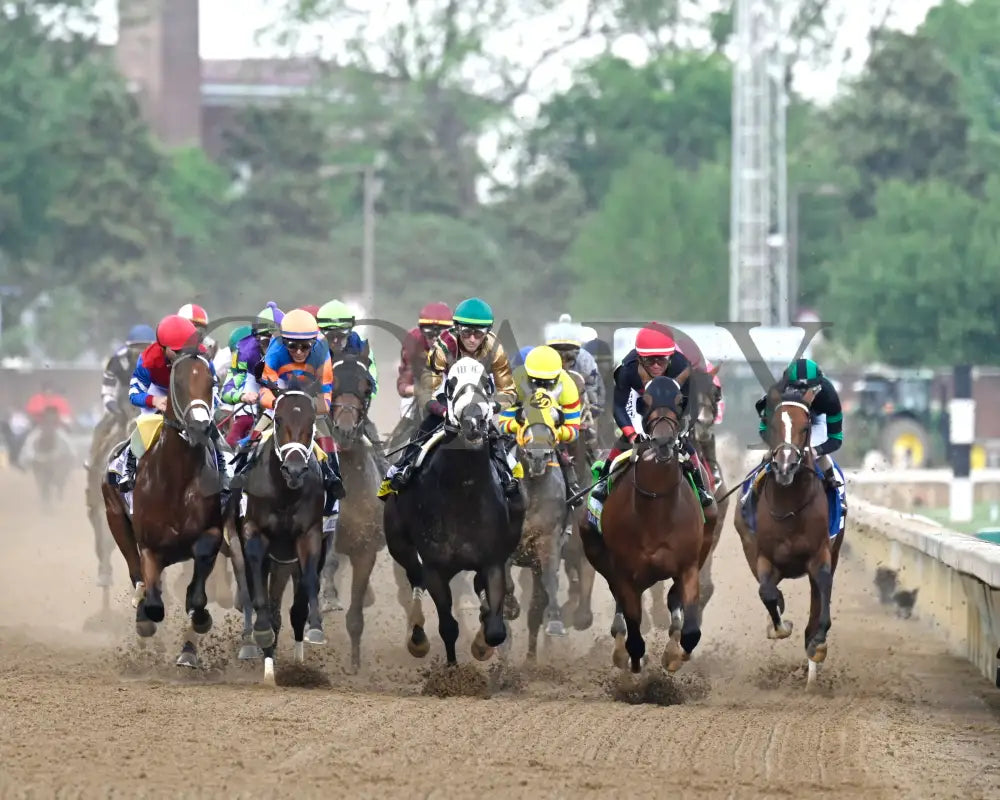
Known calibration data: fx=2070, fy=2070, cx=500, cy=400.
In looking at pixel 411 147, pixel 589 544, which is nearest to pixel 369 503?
pixel 589 544

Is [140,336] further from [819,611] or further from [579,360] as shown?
[819,611]

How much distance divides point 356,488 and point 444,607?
217cm

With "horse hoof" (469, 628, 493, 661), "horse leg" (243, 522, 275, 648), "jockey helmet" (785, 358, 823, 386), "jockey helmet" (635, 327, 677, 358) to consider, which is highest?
"jockey helmet" (635, 327, 677, 358)

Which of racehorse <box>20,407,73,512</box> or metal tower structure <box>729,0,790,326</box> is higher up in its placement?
metal tower structure <box>729,0,790,326</box>

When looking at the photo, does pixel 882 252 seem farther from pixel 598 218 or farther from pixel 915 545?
pixel 915 545

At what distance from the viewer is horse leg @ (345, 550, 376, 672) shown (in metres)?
13.4

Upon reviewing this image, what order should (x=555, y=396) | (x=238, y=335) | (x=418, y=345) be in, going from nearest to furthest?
(x=555, y=396) → (x=418, y=345) → (x=238, y=335)

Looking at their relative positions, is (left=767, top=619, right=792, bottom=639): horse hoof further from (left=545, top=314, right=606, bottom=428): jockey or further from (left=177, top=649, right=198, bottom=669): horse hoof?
(left=177, top=649, right=198, bottom=669): horse hoof

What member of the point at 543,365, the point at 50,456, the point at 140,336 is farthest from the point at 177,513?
the point at 50,456

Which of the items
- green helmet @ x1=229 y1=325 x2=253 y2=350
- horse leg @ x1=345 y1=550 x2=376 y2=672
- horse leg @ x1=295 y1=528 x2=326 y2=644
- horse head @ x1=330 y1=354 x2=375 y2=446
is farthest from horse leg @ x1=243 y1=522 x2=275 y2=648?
green helmet @ x1=229 y1=325 x2=253 y2=350

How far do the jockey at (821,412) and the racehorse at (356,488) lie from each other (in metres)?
2.64

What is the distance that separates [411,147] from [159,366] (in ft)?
178

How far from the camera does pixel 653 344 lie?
12.0m

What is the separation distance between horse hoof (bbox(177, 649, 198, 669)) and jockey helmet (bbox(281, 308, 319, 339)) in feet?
6.83
